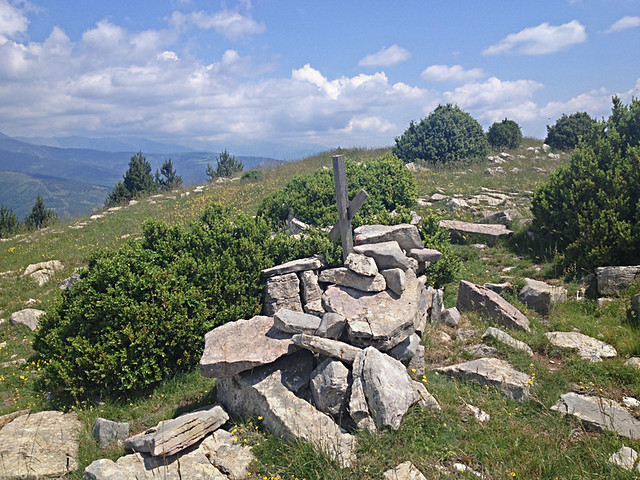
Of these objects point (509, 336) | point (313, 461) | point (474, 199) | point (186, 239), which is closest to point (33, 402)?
point (186, 239)

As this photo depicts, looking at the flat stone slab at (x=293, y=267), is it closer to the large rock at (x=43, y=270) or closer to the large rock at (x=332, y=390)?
the large rock at (x=332, y=390)

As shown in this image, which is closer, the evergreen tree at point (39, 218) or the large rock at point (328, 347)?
the large rock at point (328, 347)

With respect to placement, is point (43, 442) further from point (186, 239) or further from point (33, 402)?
point (186, 239)

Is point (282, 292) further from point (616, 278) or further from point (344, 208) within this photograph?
point (616, 278)

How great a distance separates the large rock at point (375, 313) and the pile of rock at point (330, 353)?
2cm

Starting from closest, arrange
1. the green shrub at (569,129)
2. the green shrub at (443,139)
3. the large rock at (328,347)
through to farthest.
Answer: the large rock at (328,347), the green shrub at (443,139), the green shrub at (569,129)

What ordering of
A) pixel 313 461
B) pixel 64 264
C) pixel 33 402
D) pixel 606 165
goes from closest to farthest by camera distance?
1. pixel 313 461
2. pixel 33 402
3. pixel 606 165
4. pixel 64 264

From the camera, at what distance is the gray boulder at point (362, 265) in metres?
7.43

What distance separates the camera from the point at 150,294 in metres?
7.64

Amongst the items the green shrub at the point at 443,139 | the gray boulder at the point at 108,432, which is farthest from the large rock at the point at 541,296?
the green shrub at the point at 443,139

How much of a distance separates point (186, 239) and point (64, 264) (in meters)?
8.78

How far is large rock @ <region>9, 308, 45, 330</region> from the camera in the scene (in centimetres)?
1080

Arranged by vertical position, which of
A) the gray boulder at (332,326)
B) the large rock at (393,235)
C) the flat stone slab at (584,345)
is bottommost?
the flat stone slab at (584,345)

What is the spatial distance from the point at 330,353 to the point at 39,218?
89.2 ft
